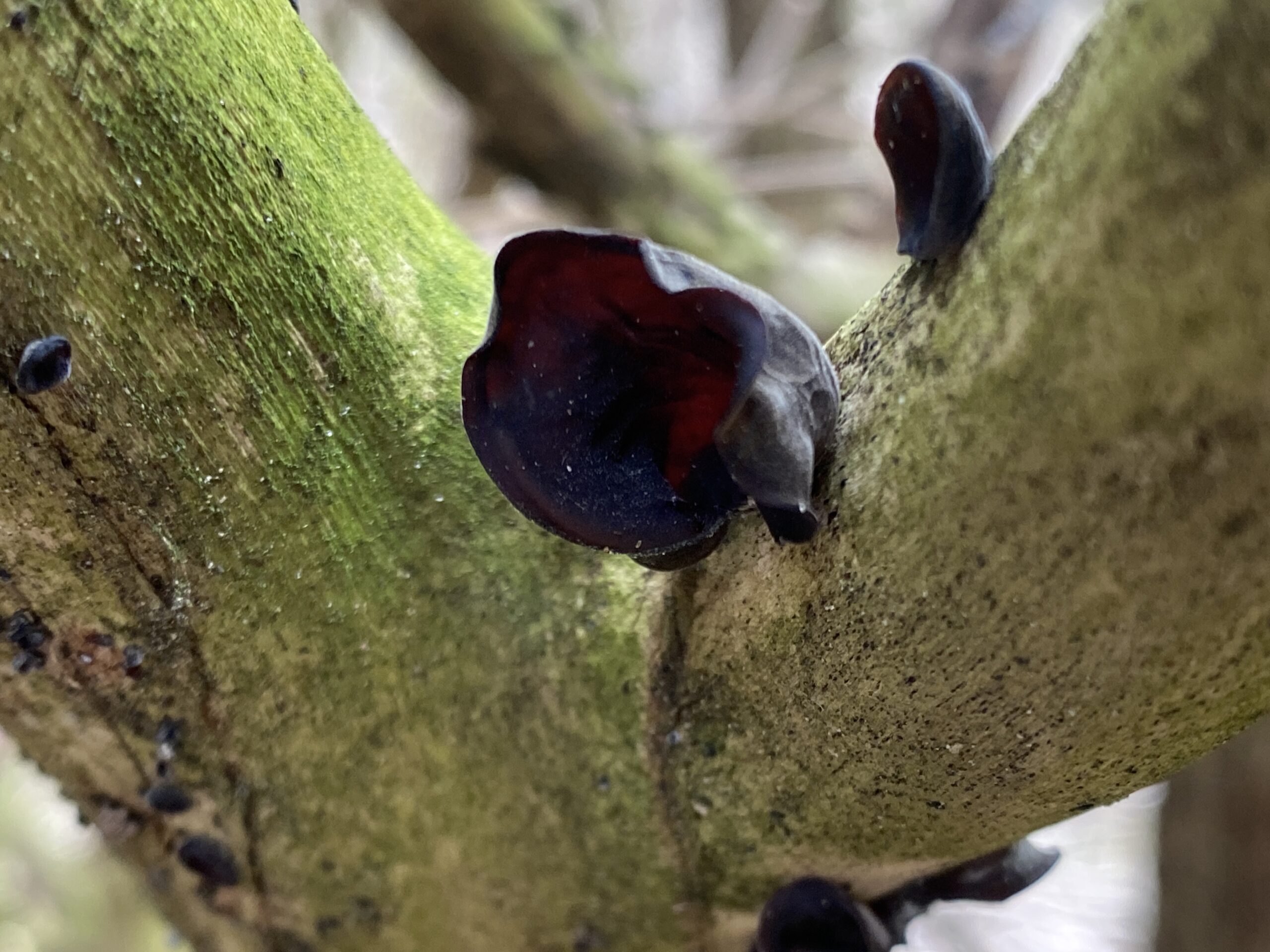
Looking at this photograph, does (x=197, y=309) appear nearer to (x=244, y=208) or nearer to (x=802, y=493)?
(x=244, y=208)

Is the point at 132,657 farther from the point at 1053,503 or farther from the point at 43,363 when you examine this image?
the point at 1053,503

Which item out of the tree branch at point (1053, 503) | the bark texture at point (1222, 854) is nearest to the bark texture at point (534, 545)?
the tree branch at point (1053, 503)

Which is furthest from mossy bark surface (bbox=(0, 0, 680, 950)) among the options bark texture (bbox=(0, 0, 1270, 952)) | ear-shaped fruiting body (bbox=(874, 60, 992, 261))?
ear-shaped fruiting body (bbox=(874, 60, 992, 261))

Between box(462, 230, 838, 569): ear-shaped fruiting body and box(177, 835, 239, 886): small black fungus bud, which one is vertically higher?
box(462, 230, 838, 569): ear-shaped fruiting body

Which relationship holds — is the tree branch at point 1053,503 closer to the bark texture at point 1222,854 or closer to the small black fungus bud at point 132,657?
the small black fungus bud at point 132,657

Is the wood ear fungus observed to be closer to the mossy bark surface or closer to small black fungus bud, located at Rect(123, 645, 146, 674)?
the mossy bark surface

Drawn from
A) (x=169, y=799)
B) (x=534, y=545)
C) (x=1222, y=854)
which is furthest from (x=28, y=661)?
(x=1222, y=854)
